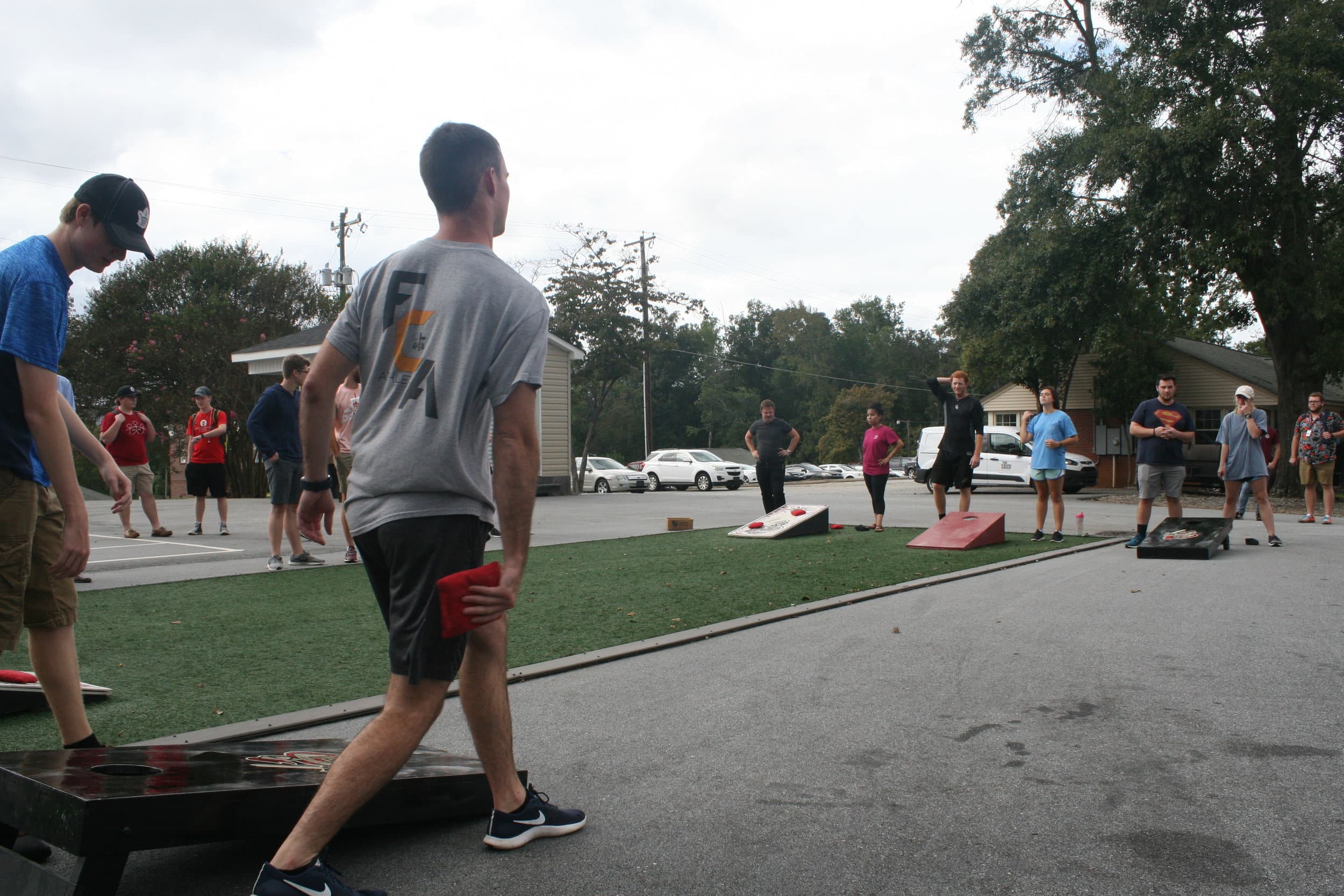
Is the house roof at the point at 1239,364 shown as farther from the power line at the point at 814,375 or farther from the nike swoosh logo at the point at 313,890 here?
the power line at the point at 814,375

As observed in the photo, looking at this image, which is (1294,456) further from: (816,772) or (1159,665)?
(816,772)

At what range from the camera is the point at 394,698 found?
7.92ft

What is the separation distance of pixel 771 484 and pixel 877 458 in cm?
151

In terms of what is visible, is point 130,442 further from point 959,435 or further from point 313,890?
point 313,890

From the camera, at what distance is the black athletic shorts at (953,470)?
11.7 metres

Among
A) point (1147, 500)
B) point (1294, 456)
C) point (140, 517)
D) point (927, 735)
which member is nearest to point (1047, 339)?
point (1294, 456)

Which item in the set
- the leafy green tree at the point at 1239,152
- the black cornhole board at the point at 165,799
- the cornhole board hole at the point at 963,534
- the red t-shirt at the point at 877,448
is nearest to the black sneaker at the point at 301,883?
the black cornhole board at the point at 165,799

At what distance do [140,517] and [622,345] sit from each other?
75.9 feet

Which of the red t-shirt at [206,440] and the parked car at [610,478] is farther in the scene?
the parked car at [610,478]

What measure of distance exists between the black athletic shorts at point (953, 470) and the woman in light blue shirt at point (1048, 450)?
732mm

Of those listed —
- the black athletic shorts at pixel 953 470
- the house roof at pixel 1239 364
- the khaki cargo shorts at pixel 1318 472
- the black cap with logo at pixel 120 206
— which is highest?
the house roof at pixel 1239 364

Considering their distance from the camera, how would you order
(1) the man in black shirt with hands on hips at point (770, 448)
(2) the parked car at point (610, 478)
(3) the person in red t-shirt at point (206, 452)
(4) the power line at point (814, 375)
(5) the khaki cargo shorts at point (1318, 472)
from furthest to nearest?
(4) the power line at point (814, 375) → (2) the parked car at point (610, 478) → (5) the khaki cargo shorts at point (1318, 472) → (1) the man in black shirt with hands on hips at point (770, 448) → (3) the person in red t-shirt at point (206, 452)

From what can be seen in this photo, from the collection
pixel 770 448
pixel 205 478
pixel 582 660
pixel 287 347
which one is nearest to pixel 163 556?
pixel 205 478

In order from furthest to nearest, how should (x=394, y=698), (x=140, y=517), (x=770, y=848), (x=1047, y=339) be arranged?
1. (x=1047, y=339)
2. (x=140, y=517)
3. (x=770, y=848)
4. (x=394, y=698)
